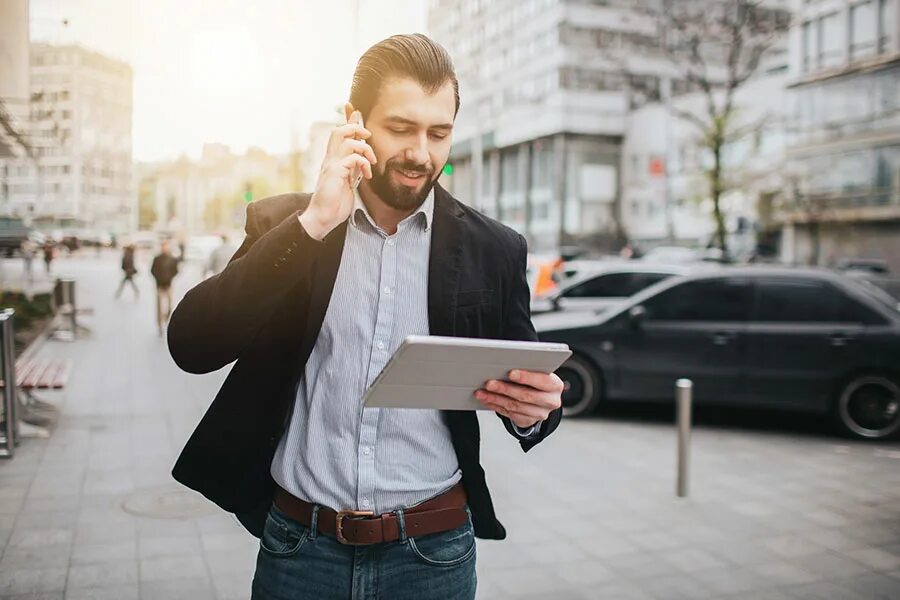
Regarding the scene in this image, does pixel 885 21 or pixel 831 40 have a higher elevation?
pixel 831 40

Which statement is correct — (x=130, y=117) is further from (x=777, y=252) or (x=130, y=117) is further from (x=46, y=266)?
(x=777, y=252)

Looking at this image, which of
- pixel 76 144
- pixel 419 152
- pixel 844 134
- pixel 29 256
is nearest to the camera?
pixel 419 152

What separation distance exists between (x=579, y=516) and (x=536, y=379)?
421cm

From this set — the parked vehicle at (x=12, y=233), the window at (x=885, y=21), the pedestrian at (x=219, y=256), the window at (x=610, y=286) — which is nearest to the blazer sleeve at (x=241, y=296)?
the parked vehicle at (x=12, y=233)

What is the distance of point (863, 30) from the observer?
36406 mm

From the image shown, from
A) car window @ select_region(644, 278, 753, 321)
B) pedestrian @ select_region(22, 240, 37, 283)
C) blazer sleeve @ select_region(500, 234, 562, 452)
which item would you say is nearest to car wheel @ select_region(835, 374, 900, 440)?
car window @ select_region(644, 278, 753, 321)

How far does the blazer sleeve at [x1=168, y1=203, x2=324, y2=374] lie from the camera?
6.00ft

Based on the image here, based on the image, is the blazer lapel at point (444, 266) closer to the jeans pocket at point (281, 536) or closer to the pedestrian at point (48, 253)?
the jeans pocket at point (281, 536)

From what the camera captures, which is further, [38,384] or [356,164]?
[38,384]

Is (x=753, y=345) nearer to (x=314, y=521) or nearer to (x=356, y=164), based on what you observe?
(x=314, y=521)

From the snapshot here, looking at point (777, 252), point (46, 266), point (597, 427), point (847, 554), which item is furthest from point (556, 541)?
point (777, 252)

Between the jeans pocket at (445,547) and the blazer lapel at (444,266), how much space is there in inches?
19.2

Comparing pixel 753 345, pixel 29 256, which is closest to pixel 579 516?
pixel 753 345

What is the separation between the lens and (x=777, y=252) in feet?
137
